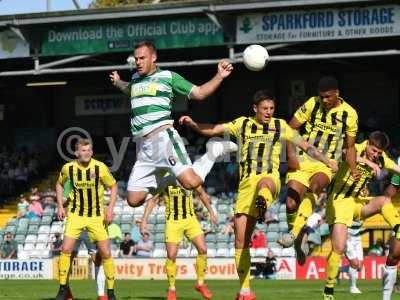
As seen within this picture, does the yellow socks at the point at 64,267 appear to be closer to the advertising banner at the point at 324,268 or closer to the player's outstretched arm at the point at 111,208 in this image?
the player's outstretched arm at the point at 111,208

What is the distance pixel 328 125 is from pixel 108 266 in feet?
12.3

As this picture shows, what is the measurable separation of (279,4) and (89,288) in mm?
9463

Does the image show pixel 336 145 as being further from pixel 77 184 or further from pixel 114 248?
pixel 114 248

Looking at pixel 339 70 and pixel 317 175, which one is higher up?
pixel 339 70

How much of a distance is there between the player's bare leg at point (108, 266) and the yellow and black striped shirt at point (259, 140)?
2.53 meters

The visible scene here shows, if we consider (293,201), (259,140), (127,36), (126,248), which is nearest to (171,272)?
(293,201)

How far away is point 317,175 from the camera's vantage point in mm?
13961

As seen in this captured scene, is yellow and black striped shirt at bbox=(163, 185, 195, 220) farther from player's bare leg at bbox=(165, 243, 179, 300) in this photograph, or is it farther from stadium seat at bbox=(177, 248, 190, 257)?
stadium seat at bbox=(177, 248, 190, 257)

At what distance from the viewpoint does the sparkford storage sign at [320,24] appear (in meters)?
25.8

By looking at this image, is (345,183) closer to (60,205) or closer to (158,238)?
(60,205)

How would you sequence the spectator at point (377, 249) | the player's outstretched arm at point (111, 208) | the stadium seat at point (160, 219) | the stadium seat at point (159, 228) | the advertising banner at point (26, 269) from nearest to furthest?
the player's outstretched arm at point (111, 208), the spectator at point (377, 249), the advertising banner at point (26, 269), the stadium seat at point (159, 228), the stadium seat at point (160, 219)

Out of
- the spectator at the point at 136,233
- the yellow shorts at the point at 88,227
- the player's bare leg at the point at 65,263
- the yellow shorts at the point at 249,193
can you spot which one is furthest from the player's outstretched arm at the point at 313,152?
the spectator at the point at 136,233

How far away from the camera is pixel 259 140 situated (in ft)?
43.7

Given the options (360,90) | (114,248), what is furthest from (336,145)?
(360,90)
